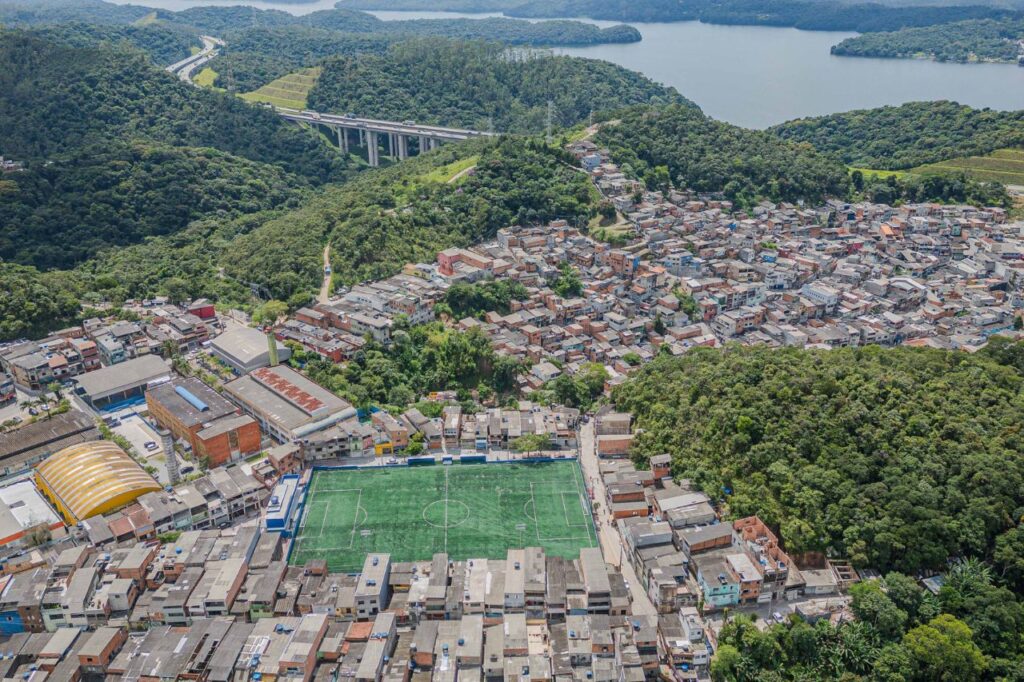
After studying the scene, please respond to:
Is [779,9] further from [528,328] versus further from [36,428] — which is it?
[36,428]

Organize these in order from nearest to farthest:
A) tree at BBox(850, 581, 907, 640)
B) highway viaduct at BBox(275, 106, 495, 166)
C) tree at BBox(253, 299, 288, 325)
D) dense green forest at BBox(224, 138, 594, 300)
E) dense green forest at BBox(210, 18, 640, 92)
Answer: tree at BBox(850, 581, 907, 640)
tree at BBox(253, 299, 288, 325)
dense green forest at BBox(224, 138, 594, 300)
highway viaduct at BBox(275, 106, 495, 166)
dense green forest at BBox(210, 18, 640, 92)

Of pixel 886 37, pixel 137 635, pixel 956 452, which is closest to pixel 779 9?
pixel 886 37

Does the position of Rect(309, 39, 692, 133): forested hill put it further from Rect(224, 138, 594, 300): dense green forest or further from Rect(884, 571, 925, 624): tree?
Rect(884, 571, 925, 624): tree

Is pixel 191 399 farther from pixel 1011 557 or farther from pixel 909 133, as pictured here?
pixel 909 133

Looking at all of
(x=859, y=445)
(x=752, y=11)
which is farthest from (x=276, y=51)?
(x=859, y=445)

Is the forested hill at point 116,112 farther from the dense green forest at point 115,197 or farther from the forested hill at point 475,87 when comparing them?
the forested hill at point 475,87

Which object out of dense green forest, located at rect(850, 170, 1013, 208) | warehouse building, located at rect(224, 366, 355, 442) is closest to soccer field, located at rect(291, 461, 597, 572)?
warehouse building, located at rect(224, 366, 355, 442)
